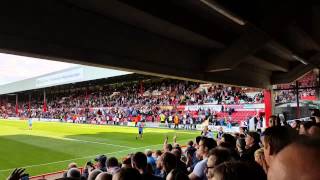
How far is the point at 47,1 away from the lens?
4895 millimetres

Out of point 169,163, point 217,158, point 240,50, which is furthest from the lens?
point 240,50

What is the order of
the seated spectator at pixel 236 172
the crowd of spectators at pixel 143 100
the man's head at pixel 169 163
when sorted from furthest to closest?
the crowd of spectators at pixel 143 100 → the man's head at pixel 169 163 → the seated spectator at pixel 236 172

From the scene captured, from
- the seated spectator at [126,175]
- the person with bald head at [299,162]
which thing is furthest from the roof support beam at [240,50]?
the person with bald head at [299,162]

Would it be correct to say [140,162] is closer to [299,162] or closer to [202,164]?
[202,164]

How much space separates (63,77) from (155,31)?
149 ft

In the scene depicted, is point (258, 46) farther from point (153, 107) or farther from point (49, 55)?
point (153, 107)

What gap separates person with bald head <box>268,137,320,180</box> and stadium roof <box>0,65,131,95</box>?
98.8 ft

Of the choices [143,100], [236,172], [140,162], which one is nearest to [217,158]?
[140,162]

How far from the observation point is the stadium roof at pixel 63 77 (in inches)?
1583

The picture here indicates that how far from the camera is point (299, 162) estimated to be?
0.97 m

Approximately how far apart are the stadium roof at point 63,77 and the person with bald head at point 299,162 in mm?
30127

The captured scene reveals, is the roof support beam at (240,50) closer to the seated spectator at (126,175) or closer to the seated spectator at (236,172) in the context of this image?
the seated spectator at (126,175)

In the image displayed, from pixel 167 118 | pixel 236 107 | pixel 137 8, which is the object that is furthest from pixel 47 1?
pixel 167 118

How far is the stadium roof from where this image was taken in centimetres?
4021
